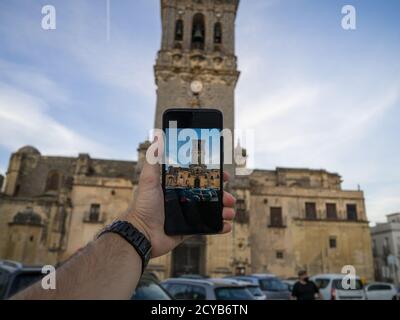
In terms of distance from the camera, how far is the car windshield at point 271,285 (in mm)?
12375

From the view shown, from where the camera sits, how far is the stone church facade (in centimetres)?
2467

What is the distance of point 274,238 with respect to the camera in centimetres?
2580

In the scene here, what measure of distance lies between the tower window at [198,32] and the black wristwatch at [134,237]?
90.0 ft

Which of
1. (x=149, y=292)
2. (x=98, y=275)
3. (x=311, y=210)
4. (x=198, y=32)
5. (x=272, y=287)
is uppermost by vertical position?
(x=198, y=32)

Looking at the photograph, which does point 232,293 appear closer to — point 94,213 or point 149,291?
point 149,291

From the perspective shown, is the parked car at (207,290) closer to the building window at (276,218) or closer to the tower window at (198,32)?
the building window at (276,218)

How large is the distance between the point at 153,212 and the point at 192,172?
0.40 meters

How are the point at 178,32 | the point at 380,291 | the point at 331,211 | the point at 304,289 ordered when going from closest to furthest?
the point at 304,289
the point at 380,291
the point at 331,211
the point at 178,32

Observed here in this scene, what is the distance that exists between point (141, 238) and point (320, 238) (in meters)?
27.4

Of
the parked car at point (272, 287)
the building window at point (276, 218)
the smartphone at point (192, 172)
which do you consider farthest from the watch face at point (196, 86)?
the smartphone at point (192, 172)

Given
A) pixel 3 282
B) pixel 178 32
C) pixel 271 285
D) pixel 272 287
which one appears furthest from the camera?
pixel 178 32

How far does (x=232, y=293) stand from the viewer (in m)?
6.88

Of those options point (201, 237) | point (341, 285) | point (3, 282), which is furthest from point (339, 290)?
point (201, 237)

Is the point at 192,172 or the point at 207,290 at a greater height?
the point at 192,172
